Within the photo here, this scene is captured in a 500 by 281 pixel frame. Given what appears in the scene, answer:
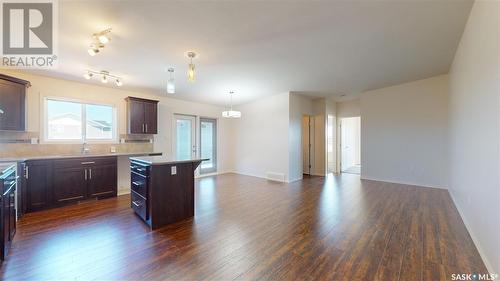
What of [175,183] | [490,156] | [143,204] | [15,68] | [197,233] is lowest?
[197,233]

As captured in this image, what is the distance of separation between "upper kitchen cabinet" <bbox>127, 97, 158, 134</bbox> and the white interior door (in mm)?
975

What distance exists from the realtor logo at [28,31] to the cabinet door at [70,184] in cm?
196

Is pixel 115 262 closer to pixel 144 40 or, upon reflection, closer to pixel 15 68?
pixel 144 40

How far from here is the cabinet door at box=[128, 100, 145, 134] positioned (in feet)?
16.4

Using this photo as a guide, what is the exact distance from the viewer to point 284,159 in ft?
19.7

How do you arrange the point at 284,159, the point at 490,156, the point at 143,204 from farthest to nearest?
the point at 284,159
the point at 143,204
the point at 490,156

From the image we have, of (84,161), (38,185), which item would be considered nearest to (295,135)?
(84,161)

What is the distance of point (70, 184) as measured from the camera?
12.6 ft

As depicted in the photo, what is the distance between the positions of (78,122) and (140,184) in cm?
286

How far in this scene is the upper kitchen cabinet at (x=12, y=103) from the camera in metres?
3.43

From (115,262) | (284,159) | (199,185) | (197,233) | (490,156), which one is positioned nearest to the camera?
(490,156)

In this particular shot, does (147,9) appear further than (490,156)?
Yes

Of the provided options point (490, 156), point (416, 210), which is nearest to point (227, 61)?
point (490, 156)

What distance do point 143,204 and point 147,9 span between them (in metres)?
2.57
